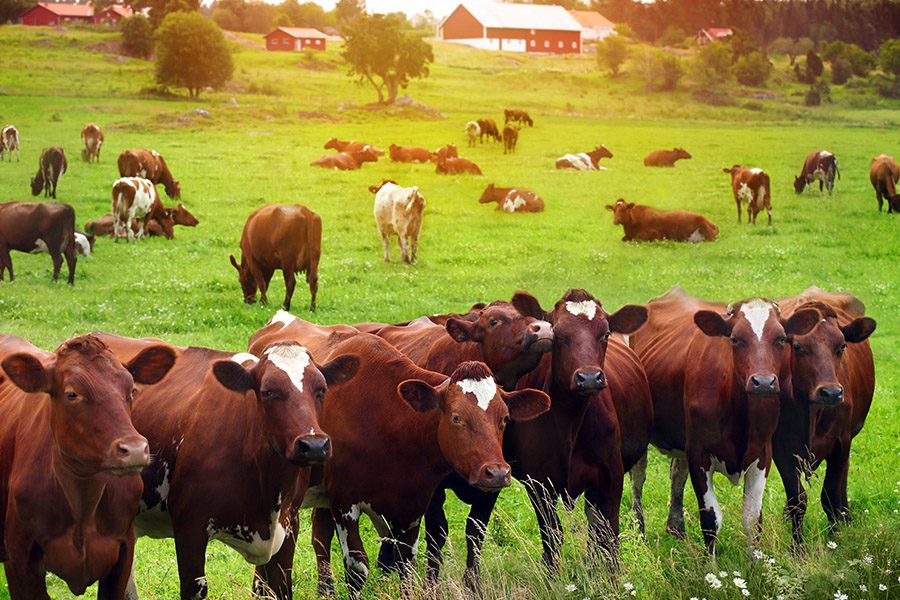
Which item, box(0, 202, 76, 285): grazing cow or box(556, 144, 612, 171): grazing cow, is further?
box(556, 144, 612, 171): grazing cow

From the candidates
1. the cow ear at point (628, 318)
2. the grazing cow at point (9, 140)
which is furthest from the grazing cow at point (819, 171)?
the grazing cow at point (9, 140)

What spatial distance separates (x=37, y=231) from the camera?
→ 14.0 meters

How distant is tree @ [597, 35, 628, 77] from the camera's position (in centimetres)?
1795

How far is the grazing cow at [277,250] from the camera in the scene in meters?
14.3

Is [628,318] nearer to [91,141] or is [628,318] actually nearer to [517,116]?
[91,141]

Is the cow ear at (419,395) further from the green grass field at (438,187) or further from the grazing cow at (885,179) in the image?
the grazing cow at (885,179)

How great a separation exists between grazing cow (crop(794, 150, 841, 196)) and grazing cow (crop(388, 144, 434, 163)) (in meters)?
5.57

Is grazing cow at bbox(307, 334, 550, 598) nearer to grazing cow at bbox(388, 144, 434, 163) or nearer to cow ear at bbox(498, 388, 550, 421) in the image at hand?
cow ear at bbox(498, 388, 550, 421)

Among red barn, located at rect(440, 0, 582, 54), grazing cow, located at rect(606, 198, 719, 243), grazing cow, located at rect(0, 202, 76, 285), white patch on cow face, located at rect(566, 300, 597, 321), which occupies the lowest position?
grazing cow, located at rect(606, 198, 719, 243)

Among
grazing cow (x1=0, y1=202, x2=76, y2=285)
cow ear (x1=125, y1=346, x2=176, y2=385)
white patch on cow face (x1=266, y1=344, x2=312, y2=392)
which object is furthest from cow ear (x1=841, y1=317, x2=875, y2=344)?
grazing cow (x1=0, y1=202, x2=76, y2=285)

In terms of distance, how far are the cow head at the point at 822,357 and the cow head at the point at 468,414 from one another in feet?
7.72

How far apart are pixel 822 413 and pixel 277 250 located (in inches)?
318

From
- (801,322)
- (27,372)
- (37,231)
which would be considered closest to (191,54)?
(37,231)

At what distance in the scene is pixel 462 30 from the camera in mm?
17562
